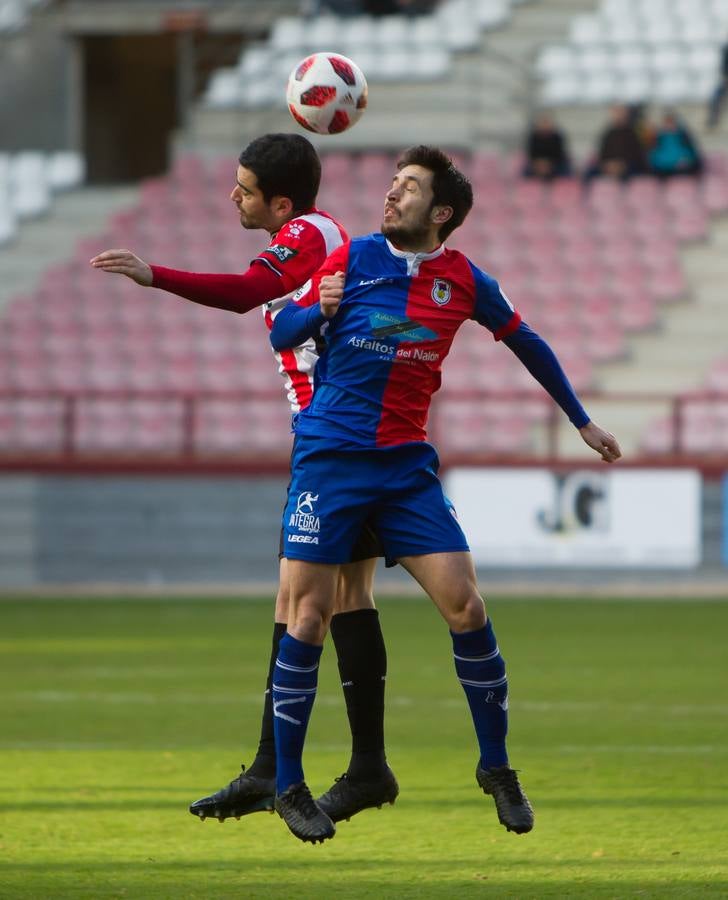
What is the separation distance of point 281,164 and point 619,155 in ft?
47.8

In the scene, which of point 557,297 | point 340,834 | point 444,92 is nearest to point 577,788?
point 340,834

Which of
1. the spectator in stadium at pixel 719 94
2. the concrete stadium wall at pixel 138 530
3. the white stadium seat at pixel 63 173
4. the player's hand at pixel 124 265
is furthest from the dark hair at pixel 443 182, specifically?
the white stadium seat at pixel 63 173

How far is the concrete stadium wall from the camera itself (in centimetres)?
1662

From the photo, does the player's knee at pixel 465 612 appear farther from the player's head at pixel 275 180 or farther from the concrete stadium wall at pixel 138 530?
the concrete stadium wall at pixel 138 530

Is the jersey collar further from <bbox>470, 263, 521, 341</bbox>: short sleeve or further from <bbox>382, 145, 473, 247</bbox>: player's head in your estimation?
<bbox>470, 263, 521, 341</bbox>: short sleeve

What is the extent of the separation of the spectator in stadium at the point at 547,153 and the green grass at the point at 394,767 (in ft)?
26.6

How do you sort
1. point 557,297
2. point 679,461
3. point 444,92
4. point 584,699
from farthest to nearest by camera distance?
point 444,92 < point 557,297 < point 679,461 < point 584,699

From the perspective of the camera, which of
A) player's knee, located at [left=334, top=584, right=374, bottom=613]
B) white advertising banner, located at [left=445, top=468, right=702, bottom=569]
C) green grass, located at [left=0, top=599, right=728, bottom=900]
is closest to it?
green grass, located at [left=0, top=599, right=728, bottom=900]

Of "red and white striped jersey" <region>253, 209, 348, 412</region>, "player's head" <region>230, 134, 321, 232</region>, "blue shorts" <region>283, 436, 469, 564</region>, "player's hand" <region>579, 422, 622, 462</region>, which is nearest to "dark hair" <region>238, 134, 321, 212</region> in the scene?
"player's head" <region>230, 134, 321, 232</region>

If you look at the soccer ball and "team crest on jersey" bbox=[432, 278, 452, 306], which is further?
the soccer ball

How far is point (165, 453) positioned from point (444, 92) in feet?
23.0

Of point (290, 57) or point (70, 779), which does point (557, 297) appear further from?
point (70, 779)

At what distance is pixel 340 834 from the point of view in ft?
19.2

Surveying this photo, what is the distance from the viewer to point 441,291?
5.22 metres
